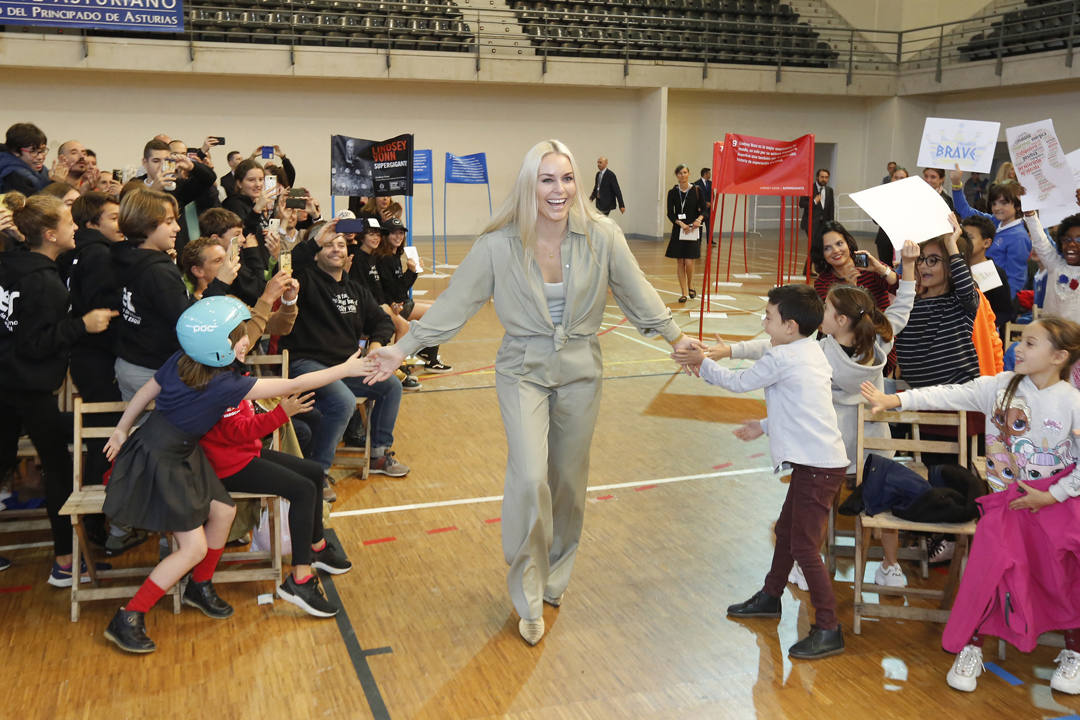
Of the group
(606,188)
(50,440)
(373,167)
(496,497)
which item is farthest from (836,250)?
(606,188)

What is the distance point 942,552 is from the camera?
4594 millimetres

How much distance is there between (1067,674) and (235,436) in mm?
3471

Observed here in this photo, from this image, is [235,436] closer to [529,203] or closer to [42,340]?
[42,340]

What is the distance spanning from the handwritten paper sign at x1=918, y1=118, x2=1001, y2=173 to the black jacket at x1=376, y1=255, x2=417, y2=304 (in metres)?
4.09

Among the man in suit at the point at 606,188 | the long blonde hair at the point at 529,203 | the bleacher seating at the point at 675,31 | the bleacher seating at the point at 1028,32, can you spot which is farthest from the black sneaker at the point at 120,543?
the bleacher seating at the point at 1028,32

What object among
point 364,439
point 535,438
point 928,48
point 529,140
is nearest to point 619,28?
point 529,140

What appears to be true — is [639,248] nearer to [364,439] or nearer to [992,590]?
[364,439]

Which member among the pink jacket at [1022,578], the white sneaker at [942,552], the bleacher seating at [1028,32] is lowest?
the white sneaker at [942,552]

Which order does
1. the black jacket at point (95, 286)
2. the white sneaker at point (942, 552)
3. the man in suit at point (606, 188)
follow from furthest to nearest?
the man in suit at point (606, 188), the white sneaker at point (942, 552), the black jacket at point (95, 286)

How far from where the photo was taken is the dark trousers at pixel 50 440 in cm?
427

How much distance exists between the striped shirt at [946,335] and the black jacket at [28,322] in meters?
4.19

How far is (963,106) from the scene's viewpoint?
76.4 ft

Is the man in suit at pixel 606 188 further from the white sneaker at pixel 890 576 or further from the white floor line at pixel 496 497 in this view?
the white sneaker at pixel 890 576

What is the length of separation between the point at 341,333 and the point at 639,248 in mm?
15908
